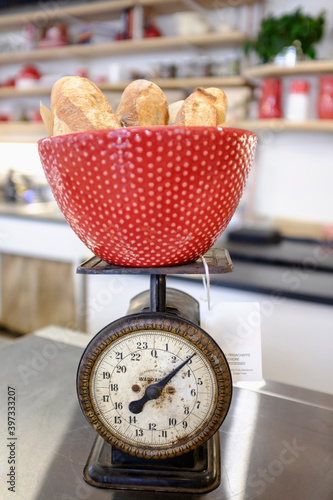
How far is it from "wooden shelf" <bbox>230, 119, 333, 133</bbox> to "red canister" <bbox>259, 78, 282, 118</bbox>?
5 cm

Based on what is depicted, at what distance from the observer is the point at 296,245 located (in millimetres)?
2377

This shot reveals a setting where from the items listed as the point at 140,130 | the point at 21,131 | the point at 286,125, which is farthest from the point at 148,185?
the point at 21,131

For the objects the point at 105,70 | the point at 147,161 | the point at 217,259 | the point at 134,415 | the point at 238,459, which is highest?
the point at 105,70

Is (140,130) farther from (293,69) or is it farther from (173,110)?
(293,69)

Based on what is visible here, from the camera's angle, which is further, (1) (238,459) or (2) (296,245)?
(2) (296,245)

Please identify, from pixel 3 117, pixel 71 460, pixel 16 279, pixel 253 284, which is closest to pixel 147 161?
pixel 71 460

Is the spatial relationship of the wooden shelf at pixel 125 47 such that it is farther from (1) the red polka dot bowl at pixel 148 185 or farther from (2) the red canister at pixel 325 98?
(1) the red polka dot bowl at pixel 148 185

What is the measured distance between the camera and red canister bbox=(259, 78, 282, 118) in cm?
249

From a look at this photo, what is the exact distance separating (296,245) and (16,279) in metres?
1.88

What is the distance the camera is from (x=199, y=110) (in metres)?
0.54

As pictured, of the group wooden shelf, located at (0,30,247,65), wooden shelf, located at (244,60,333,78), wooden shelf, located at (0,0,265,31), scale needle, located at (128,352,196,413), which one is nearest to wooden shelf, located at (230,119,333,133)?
wooden shelf, located at (244,60,333,78)

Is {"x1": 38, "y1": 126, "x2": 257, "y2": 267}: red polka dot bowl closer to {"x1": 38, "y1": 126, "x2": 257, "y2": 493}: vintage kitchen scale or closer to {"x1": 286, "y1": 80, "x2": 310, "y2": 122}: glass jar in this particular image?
{"x1": 38, "y1": 126, "x2": 257, "y2": 493}: vintage kitchen scale

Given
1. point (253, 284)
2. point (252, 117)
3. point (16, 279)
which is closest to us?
point (253, 284)

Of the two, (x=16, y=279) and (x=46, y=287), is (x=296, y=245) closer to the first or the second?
(x=46, y=287)
